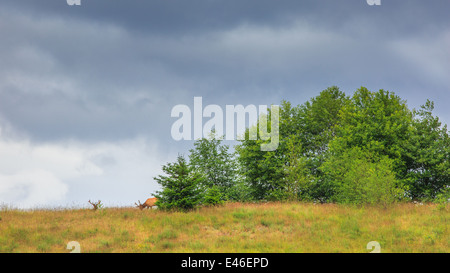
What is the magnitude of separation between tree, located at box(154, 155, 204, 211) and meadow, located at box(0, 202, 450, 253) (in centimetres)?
82

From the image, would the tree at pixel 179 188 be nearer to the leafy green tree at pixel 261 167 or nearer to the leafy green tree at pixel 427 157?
the leafy green tree at pixel 261 167

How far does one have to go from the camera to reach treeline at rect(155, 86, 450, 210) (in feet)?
81.7

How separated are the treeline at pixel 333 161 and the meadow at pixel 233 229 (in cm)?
210

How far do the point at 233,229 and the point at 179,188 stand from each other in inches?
218

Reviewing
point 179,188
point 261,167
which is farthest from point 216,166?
point 179,188

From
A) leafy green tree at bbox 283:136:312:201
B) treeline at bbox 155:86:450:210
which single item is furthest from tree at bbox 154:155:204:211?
leafy green tree at bbox 283:136:312:201

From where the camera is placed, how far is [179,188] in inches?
932

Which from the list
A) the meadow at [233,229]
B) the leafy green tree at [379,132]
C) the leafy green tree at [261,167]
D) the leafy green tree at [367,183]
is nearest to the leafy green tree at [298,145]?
the leafy green tree at [261,167]

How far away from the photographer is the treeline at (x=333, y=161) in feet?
81.7
